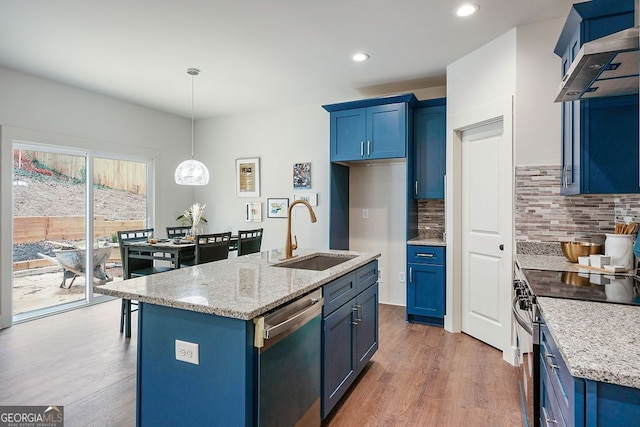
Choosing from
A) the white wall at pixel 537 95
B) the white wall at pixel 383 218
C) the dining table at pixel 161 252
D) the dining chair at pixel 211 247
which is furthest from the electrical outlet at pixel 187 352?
the white wall at pixel 383 218

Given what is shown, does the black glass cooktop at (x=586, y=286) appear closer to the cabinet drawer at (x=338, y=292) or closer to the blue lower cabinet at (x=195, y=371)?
the cabinet drawer at (x=338, y=292)

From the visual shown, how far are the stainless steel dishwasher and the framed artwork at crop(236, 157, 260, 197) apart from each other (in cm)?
387

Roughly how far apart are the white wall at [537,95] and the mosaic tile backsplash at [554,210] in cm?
13

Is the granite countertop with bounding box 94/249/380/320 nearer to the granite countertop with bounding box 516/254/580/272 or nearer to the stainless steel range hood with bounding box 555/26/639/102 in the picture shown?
the granite countertop with bounding box 516/254/580/272

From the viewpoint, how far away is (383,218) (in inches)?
182

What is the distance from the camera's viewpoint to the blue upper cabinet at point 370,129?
3881mm

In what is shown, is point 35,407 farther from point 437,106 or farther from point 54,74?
point 437,106

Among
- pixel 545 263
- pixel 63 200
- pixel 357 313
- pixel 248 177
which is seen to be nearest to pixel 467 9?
pixel 545 263

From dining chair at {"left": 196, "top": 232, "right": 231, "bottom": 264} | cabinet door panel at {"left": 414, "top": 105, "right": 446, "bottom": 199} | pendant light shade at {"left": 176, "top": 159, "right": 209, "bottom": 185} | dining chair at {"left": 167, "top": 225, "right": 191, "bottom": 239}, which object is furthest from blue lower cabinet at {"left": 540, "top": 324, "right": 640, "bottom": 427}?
dining chair at {"left": 167, "top": 225, "right": 191, "bottom": 239}

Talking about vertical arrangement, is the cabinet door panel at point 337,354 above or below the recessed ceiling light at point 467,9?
below

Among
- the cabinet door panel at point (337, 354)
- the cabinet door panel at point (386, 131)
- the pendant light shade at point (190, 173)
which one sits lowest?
the cabinet door panel at point (337, 354)

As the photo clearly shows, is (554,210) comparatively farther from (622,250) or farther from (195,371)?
(195,371)

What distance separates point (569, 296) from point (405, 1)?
2.21 m

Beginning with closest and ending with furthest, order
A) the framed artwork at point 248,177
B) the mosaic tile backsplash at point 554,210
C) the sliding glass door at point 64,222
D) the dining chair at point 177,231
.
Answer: the mosaic tile backsplash at point 554,210, the sliding glass door at point 64,222, the dining chair at point 177,231, the framed artwork at point 248,177
